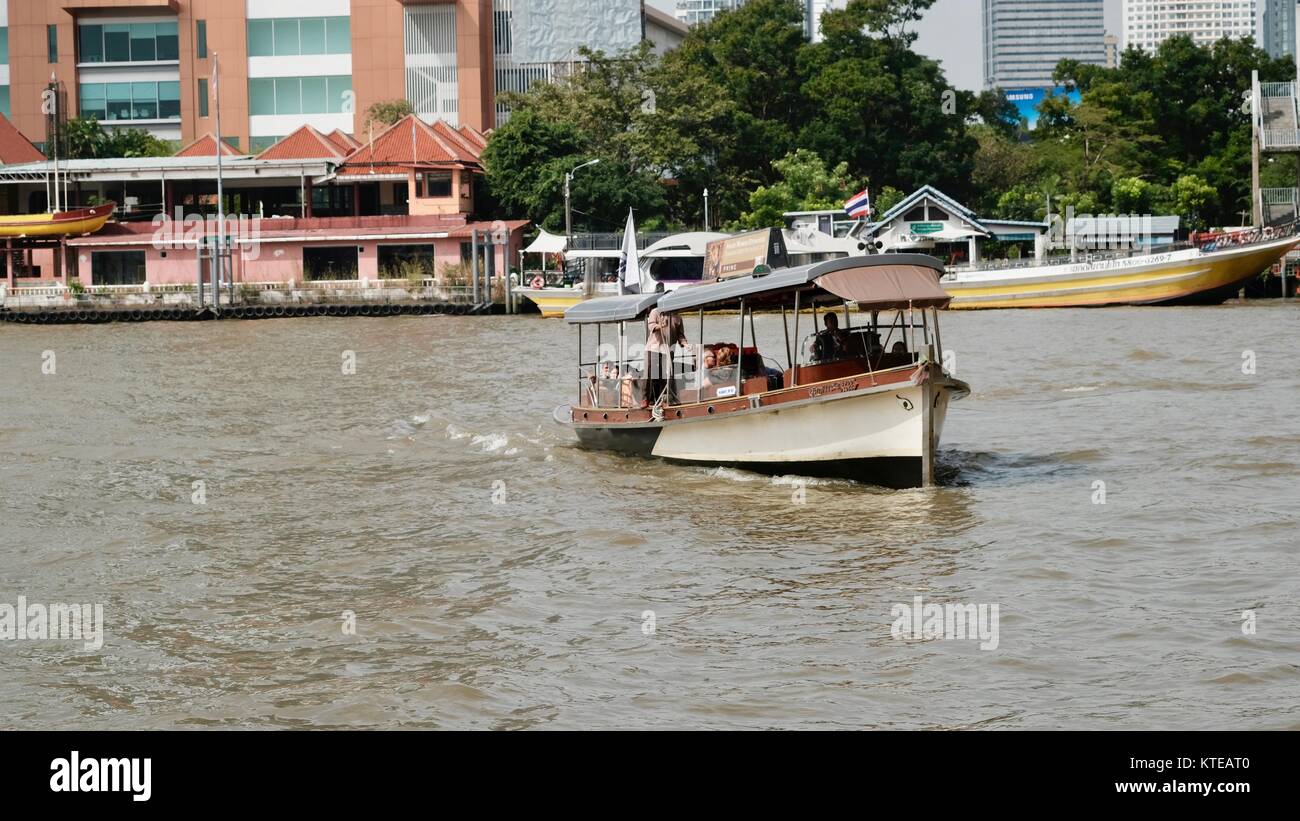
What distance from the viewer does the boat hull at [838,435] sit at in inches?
615

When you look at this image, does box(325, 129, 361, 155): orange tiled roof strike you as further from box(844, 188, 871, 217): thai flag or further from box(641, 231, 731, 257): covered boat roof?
box(844, 188, 871, 217): thai flag

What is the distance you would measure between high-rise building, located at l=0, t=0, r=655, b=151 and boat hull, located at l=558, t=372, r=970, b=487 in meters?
61.3

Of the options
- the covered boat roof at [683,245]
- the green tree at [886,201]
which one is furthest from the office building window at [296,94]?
the covered boat roof at [683,245]

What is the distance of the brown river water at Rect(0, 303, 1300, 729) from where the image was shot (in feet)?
30.3

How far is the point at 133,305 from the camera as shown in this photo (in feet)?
177

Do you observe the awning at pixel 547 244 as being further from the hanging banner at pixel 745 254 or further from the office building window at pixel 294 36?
the hanging banner at pixel 745 254

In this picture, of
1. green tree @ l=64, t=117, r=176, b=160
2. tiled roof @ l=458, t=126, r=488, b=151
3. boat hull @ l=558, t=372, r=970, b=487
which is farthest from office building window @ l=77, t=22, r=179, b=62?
boat hull @ l=558, t=372, r=970, b=487

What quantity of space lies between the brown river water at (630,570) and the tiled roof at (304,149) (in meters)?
41.0

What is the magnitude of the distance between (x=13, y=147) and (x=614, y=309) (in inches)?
Answer: 2354

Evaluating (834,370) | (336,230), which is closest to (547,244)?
(336,230)

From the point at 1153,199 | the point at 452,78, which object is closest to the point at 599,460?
the point at 1153,199

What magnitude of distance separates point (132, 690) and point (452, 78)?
69.8m

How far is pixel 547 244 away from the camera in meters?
56.6
